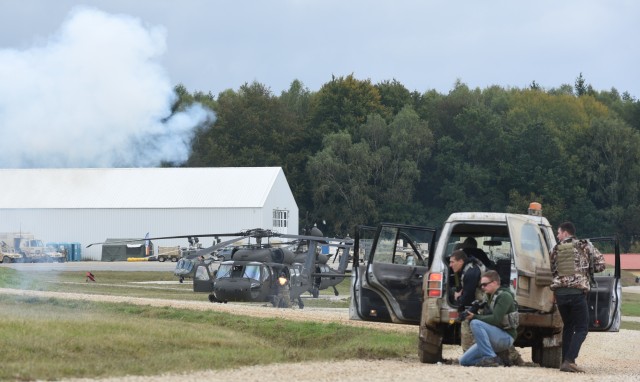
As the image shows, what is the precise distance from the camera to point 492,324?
17.5 metres

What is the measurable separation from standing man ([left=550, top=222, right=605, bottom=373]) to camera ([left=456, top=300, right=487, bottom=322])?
3.62ft

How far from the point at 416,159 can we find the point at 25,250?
49.6 metres

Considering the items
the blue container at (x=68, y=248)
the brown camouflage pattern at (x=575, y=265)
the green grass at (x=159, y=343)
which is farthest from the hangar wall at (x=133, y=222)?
the brown camouflage pattern at (x=575, y=265)

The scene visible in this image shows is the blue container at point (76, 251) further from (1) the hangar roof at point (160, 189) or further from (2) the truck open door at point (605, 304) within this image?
(2) the truck open door at point (605, 304)

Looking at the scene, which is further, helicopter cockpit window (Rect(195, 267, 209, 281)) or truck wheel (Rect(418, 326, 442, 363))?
helicopter cockpit window (Rect(195, 267, 209, 281))

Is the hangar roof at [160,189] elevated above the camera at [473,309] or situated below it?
above

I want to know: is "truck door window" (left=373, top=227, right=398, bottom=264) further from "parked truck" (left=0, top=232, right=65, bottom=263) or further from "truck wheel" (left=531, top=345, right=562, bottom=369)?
"parked truck" (left=0, top=232, right=65, bottom=263)

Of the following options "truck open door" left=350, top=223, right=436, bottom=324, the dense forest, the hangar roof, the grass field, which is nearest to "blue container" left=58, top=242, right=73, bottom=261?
the hangar roof

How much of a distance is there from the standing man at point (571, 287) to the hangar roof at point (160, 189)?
7156 centimetres

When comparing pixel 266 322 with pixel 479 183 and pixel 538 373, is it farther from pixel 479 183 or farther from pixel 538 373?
pixel 479 183

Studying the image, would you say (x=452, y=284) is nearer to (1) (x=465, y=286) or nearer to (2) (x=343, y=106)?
(1) (x=465, y=286)

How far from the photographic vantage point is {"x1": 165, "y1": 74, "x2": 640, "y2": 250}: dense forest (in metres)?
109

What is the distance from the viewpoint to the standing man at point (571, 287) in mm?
17719

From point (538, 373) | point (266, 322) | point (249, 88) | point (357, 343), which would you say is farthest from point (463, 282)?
point (249, 88)
